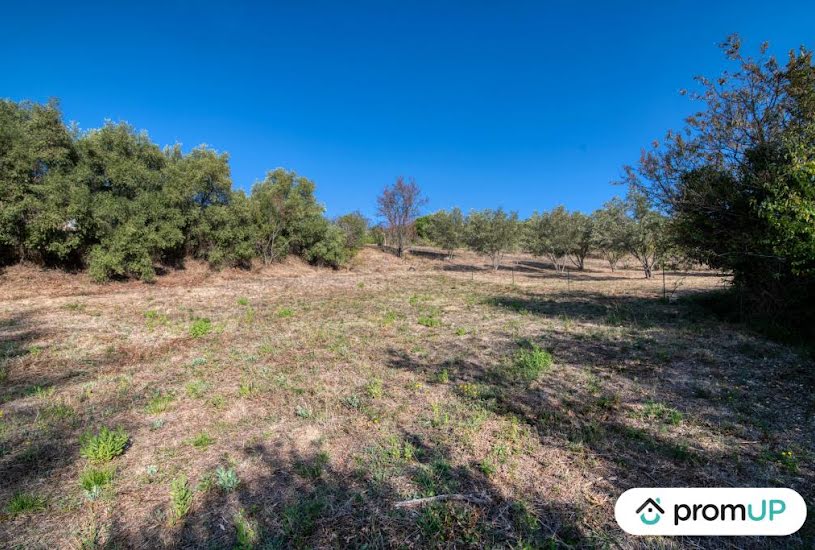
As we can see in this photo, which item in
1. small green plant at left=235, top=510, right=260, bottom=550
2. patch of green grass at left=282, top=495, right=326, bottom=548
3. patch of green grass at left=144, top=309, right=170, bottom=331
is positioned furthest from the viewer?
patch of green grass at left=144, top=309, right=170, bottom=331

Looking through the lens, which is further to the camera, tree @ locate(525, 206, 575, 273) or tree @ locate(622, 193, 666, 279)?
tree @ locate(525, 206, 575, 273)

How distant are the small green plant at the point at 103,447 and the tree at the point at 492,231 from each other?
119 feet

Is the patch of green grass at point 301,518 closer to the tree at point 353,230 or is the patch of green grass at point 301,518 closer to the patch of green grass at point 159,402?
the patch of green grass at point 159,402

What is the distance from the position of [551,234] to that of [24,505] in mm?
41108

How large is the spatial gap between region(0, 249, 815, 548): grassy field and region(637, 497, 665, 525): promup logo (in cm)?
26

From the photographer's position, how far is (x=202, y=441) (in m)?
4.79

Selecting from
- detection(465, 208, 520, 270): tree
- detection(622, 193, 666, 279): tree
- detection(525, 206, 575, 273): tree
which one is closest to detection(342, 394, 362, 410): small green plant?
detection(622, 193, 666, 279): tree

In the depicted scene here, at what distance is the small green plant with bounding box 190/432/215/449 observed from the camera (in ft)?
15.5

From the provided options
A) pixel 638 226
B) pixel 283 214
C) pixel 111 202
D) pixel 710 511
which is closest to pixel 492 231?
pixel 638 226

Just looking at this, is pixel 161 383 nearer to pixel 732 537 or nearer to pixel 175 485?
pixel 175 485

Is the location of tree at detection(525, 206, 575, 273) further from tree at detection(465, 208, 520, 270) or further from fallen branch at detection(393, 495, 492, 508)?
fallen branch at detection(393, 495, 492, 508)

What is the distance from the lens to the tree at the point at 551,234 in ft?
126

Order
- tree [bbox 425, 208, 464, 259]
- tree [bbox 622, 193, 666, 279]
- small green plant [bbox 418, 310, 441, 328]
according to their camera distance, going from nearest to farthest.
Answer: small green plant [bbox 418, 310, 441, 328], tree [bbox 622, 193, 666, 279], tree [bbox 425, 208, 464, 259]

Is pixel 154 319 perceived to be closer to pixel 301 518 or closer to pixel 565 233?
pixel 301 518
